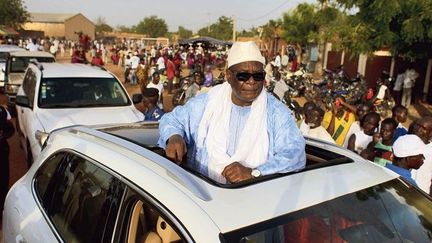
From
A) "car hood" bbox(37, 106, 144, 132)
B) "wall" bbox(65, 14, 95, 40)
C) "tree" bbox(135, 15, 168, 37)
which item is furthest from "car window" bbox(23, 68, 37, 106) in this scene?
"wall" bbox(65, 14, 95, 40)

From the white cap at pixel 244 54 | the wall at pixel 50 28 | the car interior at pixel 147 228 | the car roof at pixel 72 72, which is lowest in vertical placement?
the car interior at pixel 147 228

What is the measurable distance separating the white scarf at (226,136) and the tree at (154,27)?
287 feet

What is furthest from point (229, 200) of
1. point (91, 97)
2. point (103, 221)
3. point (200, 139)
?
point (91, 97)

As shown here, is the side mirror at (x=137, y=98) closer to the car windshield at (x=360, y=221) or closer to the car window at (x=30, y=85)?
the car window at (x=30, y=85)

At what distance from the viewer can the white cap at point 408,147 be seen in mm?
3375

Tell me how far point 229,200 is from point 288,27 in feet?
98.7

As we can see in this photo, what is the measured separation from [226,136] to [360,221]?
921mm

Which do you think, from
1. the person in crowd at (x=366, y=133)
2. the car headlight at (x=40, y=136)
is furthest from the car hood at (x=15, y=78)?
the person in crowd at (x=366, y=133)

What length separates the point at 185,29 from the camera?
359 ft

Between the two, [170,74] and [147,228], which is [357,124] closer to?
[147,228]

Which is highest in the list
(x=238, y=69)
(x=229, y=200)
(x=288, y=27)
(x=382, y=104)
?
(x=288, y=27)

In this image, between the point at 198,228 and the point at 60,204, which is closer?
the point at 198,228

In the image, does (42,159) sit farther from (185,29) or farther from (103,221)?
(185,29)

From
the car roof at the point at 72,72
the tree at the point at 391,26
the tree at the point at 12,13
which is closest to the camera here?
the car roof at the point at 72,72
